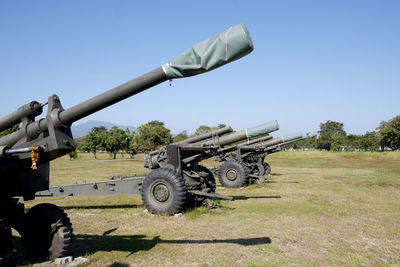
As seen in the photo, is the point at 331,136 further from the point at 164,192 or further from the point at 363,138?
the point at 164,192

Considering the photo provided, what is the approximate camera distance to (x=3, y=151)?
356 cm

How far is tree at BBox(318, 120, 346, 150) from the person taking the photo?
71.0 metres

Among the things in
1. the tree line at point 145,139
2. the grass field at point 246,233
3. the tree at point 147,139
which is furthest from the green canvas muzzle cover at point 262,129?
the tree at point 147,139

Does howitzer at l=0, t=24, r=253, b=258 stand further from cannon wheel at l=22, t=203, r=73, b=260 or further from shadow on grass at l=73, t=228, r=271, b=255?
shadow on grass at l=73, t=228, r=271, b=255

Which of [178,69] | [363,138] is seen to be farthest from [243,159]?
[363,138]

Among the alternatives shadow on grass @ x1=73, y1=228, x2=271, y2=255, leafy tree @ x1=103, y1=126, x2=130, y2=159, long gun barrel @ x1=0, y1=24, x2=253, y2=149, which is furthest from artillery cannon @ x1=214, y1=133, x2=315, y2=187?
leafy tree @ x1=103, y1=126, x2=130, y2=159

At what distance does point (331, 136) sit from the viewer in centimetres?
7700

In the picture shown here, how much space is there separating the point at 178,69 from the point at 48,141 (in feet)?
6.33

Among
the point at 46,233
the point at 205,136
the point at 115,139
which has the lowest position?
the point at 46,233

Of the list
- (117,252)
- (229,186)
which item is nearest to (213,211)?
(117,252)

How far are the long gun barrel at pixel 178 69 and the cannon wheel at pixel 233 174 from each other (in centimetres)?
931

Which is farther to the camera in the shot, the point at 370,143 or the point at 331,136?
the point at 331,136

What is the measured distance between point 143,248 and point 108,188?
11.0 ft

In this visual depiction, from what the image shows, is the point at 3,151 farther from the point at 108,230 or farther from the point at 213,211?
the point at 213,211
